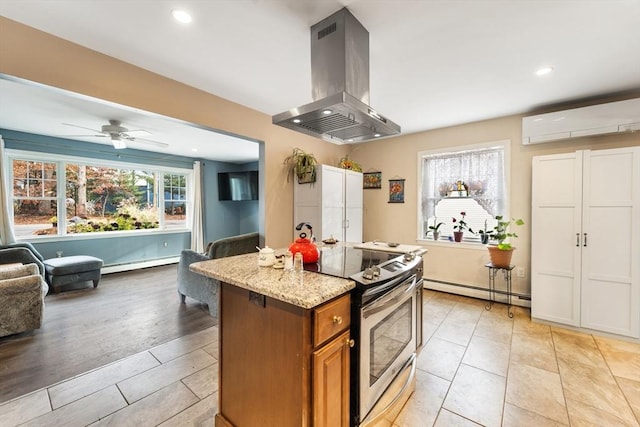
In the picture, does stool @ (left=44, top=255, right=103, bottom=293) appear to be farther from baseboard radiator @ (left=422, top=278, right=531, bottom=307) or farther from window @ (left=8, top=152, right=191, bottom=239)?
baseboard radiator @ (left=422, top=278, right=531, bottom=307)

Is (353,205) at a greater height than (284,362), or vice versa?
(353,205)

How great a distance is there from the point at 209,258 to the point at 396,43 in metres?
2.91

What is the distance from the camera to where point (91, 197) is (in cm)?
509

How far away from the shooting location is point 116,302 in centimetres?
367

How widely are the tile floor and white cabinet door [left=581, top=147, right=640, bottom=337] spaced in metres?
0.29

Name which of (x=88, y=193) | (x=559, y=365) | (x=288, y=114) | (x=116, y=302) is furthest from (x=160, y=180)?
(x=559, y=365)

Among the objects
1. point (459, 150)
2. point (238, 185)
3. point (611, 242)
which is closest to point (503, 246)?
point (611, 242)

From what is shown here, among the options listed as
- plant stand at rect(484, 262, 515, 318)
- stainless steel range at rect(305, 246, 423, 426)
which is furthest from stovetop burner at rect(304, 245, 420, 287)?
plant stand at rect(484, 262, 515, 318)

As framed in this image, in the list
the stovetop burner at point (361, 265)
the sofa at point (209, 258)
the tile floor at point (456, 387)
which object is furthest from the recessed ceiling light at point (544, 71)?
the sofa at point (209, 258)

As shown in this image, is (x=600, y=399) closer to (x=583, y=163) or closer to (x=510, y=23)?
(x=583, y=163)

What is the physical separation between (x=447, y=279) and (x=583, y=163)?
2.16 meters

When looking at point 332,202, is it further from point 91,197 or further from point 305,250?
point 91,197

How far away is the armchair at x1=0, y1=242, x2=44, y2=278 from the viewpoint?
3.56m

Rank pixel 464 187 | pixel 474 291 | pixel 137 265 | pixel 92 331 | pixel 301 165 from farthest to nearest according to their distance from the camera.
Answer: pixel 137 265 < pixel 464 187 < pixel 474 291 < pixel 301 165 < pixel 92 331
